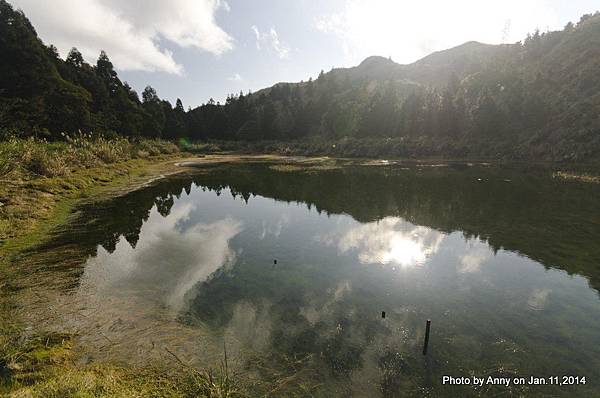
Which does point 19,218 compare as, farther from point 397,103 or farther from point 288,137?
point 288,137

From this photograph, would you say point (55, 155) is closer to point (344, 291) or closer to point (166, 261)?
point (166, 261)

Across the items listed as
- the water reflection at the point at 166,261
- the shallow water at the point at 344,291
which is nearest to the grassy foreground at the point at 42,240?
the shallow water at the point at 344,291

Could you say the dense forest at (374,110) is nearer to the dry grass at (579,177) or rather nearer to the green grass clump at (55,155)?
the green grass clump at (55,155)

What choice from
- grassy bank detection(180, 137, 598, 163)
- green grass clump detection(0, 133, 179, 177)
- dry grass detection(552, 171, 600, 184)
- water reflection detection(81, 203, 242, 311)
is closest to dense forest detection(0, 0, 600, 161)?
grassy bank detection(180, 137, 598, 163)

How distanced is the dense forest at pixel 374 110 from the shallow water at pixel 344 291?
23.4 metres

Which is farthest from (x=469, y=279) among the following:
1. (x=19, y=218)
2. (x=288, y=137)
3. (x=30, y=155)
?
(x=288, y=137)

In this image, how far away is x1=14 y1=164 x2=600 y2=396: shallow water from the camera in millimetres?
7637

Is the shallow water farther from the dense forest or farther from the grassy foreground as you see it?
the dense forest

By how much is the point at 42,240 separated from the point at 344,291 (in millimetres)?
14434

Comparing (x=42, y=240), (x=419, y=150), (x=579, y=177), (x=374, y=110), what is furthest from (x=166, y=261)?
(x=374, y=110)

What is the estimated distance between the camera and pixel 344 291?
37.7 feet

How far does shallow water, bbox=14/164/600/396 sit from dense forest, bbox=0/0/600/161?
23.4 meters

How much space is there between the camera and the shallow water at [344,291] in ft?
25.1

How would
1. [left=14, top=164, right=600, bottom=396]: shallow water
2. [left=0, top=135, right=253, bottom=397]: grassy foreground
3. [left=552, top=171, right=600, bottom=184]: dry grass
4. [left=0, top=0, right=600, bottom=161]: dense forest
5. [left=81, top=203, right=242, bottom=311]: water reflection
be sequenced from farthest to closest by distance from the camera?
[left=0, top=0, right=600, bottom=161]: dense forest
[left=552, top=171, right=600, bottom=184]: dry grass
[left=81, top=203, right=242, bottom=311]: water reflection
[left=14, top=164, right=600, bottom=396]: shallow water
[left=0, top=135, right=253, bottom=397]: grassy foreground
